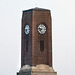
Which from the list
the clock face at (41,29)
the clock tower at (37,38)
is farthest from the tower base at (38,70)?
the clock face at (41,29)

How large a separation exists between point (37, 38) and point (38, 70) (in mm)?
4961

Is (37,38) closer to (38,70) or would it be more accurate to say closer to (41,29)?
(41,29)

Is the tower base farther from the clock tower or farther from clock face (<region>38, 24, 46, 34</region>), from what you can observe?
clock face (<region>38, 24, 46, 34</region>)

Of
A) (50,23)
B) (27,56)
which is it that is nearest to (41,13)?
(50,23)

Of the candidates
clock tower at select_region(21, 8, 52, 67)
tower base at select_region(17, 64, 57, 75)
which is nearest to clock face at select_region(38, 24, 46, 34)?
clock tower at select_region(21, 8, 52, 67)

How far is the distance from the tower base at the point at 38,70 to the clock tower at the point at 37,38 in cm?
64

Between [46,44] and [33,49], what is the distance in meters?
2.41

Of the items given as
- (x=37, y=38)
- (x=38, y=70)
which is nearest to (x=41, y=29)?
(x=37, y=38)

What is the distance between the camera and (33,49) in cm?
7269

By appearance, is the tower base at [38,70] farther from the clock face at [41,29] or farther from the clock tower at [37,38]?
the clock face at [41,29]

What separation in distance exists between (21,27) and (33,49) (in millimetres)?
5184

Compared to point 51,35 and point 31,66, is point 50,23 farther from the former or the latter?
point 31,66

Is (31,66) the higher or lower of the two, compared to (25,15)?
lower

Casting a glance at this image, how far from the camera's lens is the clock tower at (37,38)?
7281cm
